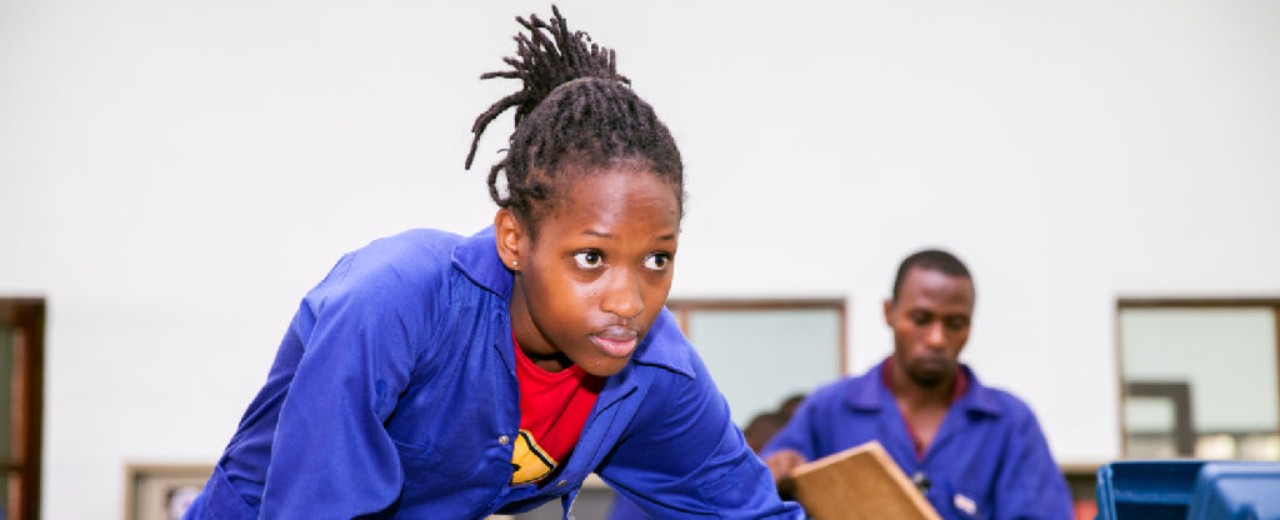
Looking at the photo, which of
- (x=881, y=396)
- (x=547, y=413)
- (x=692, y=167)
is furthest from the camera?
(x=692, y=167)

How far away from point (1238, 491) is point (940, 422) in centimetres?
234

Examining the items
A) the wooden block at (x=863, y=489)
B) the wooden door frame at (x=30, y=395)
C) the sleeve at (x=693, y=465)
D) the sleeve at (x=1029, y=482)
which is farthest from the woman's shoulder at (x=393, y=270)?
the wooden door frame at (x=30, y=395)

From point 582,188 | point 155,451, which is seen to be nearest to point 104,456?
point 155,451

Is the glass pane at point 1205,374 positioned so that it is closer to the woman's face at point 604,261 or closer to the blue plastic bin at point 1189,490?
the blue plastic bin at point 1189,490

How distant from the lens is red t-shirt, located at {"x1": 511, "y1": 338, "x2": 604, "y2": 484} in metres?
1.99


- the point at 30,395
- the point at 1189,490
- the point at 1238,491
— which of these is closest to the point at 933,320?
the point at 1189,490

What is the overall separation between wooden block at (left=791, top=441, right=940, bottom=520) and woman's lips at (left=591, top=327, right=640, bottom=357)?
94 cm

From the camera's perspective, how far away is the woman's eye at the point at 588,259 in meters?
1.73

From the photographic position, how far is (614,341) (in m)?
1.76

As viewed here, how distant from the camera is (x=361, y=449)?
1.66 m

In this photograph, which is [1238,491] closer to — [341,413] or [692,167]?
[341,413]

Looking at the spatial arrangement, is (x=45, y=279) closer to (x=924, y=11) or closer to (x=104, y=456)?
(x=104, y=456)

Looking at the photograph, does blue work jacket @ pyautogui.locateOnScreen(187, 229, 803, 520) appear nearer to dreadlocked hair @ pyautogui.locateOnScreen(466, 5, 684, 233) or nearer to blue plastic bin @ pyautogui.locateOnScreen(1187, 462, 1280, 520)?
dreadlocked hair @ pyautogui.locateOnScreen(466, 5, 684, 233)

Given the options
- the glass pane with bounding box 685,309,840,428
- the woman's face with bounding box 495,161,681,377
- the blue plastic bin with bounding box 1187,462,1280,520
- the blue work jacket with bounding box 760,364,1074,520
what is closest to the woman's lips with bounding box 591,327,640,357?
the woman's face with bounding box 495,161,681,377
